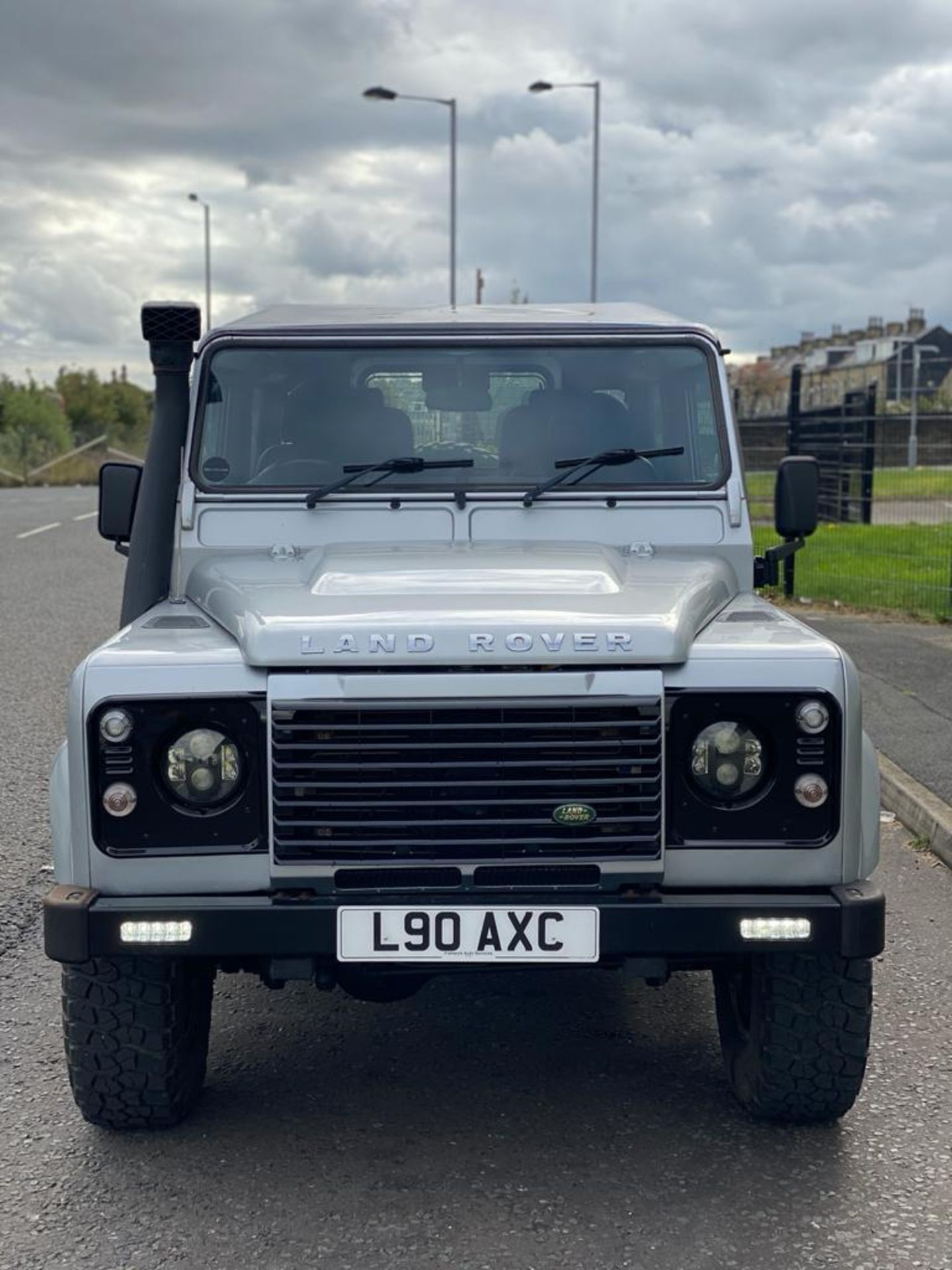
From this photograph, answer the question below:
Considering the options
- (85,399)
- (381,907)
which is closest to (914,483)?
(381,907)

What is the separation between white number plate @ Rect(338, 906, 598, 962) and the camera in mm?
3580

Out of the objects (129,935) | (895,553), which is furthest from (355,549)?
(895,553)

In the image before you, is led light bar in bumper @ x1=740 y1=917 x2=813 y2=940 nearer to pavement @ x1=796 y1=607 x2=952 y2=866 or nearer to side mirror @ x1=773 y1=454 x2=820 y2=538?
side mirror @ x1=773 y1=454 x2=820 y2=538

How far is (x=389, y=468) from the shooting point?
16.6 feet

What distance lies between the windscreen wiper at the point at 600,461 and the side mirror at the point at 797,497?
1.29 ft

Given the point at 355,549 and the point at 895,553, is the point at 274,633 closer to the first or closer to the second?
the point at 355,549

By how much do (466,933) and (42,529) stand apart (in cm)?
2235

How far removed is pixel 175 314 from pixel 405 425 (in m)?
0.92

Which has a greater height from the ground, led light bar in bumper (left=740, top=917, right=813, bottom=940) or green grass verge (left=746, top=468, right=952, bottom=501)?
green grass verge (left=746, top=468, right=952, bottom=501)

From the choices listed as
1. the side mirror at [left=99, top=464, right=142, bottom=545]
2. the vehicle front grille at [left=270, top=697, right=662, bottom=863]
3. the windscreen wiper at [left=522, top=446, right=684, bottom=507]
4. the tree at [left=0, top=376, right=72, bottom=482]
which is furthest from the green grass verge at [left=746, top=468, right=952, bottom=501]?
the tree at [left=0, top=376, right=72, bottom=482]

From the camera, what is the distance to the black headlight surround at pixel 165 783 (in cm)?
357

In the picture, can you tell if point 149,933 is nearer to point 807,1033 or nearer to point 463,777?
point 463,777

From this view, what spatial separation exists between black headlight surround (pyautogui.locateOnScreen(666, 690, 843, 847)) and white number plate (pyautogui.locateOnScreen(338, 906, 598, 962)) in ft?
0.97

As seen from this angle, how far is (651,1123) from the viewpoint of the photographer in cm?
401
